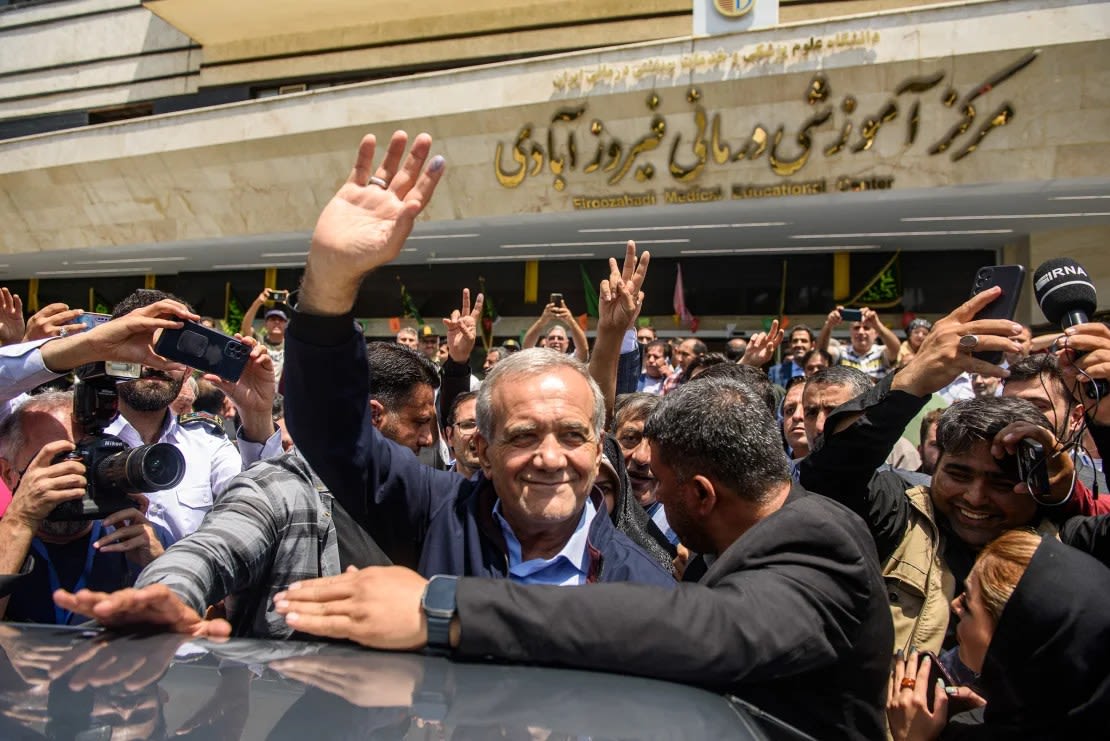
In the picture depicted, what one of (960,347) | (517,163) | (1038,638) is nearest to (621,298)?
(960,347)

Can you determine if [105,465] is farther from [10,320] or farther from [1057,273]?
[1057,273]

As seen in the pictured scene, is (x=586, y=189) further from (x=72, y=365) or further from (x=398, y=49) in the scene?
(x=72, y=365)

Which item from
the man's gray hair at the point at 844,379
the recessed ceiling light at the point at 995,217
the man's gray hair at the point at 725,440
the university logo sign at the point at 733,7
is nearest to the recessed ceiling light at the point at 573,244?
the recessed ceiling light at the point at 995,217

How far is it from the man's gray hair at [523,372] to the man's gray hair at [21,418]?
1.53m

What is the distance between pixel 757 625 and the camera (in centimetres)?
126

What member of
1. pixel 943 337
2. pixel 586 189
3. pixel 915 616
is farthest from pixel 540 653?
pixel 586 189

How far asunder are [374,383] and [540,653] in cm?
169

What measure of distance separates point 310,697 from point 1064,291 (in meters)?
1.98

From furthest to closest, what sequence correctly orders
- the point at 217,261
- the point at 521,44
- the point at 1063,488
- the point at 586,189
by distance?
the point at 217,261 → the point at 521,44 → the point at 586,189 → the point at 1063,488

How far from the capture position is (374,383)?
272 cm

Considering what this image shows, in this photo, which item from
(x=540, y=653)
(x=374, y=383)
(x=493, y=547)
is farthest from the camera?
(x=374, y=383)

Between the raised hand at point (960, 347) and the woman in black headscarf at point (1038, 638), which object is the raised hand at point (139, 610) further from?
the raised hand at point (960, 347)

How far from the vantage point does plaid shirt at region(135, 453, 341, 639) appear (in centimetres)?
183

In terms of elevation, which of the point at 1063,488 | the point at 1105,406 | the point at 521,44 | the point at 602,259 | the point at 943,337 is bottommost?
the point at 1063,488
